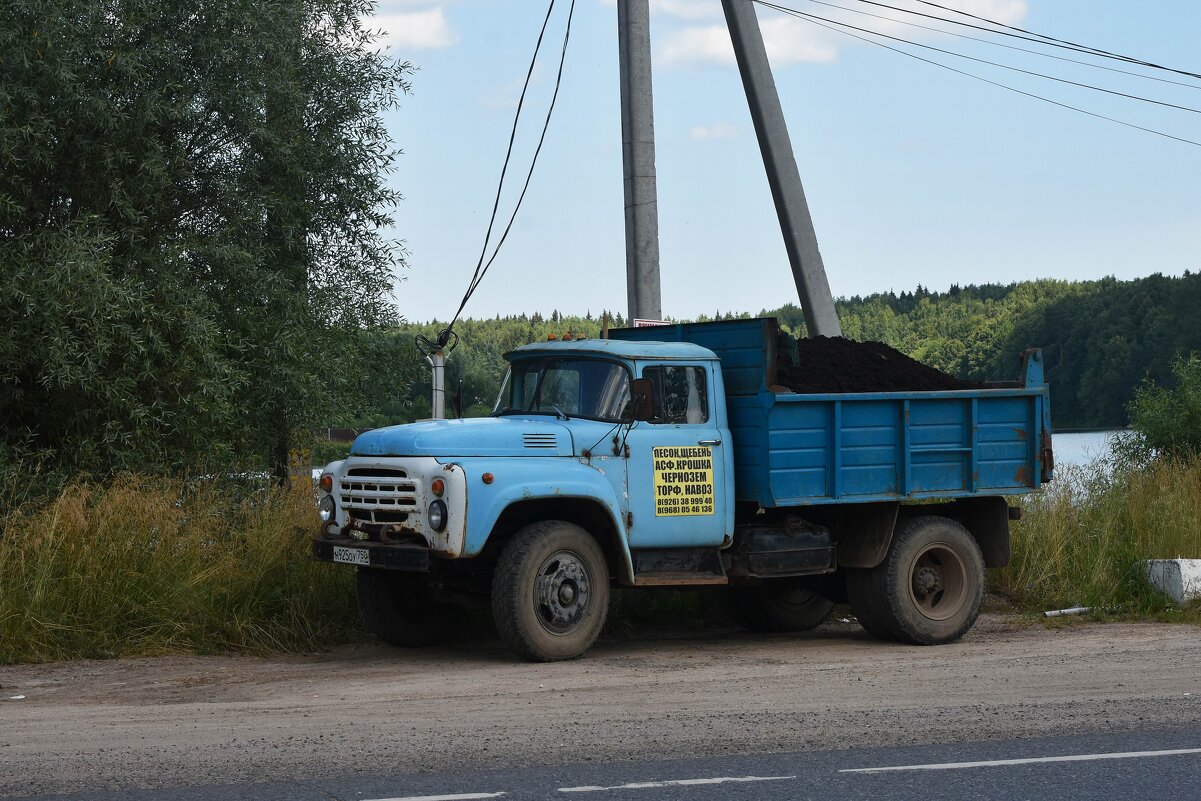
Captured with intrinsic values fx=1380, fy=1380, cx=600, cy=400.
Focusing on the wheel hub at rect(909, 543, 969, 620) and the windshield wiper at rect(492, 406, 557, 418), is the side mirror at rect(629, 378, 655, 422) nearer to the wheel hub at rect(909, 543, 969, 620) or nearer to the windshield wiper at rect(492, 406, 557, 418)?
the windshield wiper at rect(492, 406, 557, 418)

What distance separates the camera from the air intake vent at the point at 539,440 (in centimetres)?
1003

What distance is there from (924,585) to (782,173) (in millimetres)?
5397

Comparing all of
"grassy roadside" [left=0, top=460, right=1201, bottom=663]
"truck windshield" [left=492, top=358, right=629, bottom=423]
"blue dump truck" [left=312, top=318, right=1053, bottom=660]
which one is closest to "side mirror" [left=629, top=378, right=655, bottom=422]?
"blue dump truck" [left=312, top=318, right=1053, bottom=660]

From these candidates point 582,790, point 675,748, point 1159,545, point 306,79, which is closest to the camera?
point 582,790

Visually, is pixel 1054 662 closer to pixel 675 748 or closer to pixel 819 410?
pixel 819 410

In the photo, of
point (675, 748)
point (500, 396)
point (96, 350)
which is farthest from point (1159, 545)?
point (96, 350)

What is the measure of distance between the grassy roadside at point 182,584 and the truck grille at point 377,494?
129 cm

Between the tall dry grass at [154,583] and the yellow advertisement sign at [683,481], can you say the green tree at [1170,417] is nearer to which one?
the yellow advertisement sign at [683,481]

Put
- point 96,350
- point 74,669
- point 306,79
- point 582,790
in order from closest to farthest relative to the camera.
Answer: point 582,790 → point 74,669 → point 96,350 → point 306,79

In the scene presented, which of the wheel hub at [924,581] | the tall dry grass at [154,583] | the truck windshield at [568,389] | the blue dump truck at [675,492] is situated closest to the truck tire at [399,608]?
the blue dump truck at [675,492]

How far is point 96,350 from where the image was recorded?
12.9 meters

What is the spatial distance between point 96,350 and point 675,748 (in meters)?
8.11

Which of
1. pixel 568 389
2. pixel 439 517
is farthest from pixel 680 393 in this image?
pixel 439 517

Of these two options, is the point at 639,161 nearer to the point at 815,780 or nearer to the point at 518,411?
the point at 518,411
